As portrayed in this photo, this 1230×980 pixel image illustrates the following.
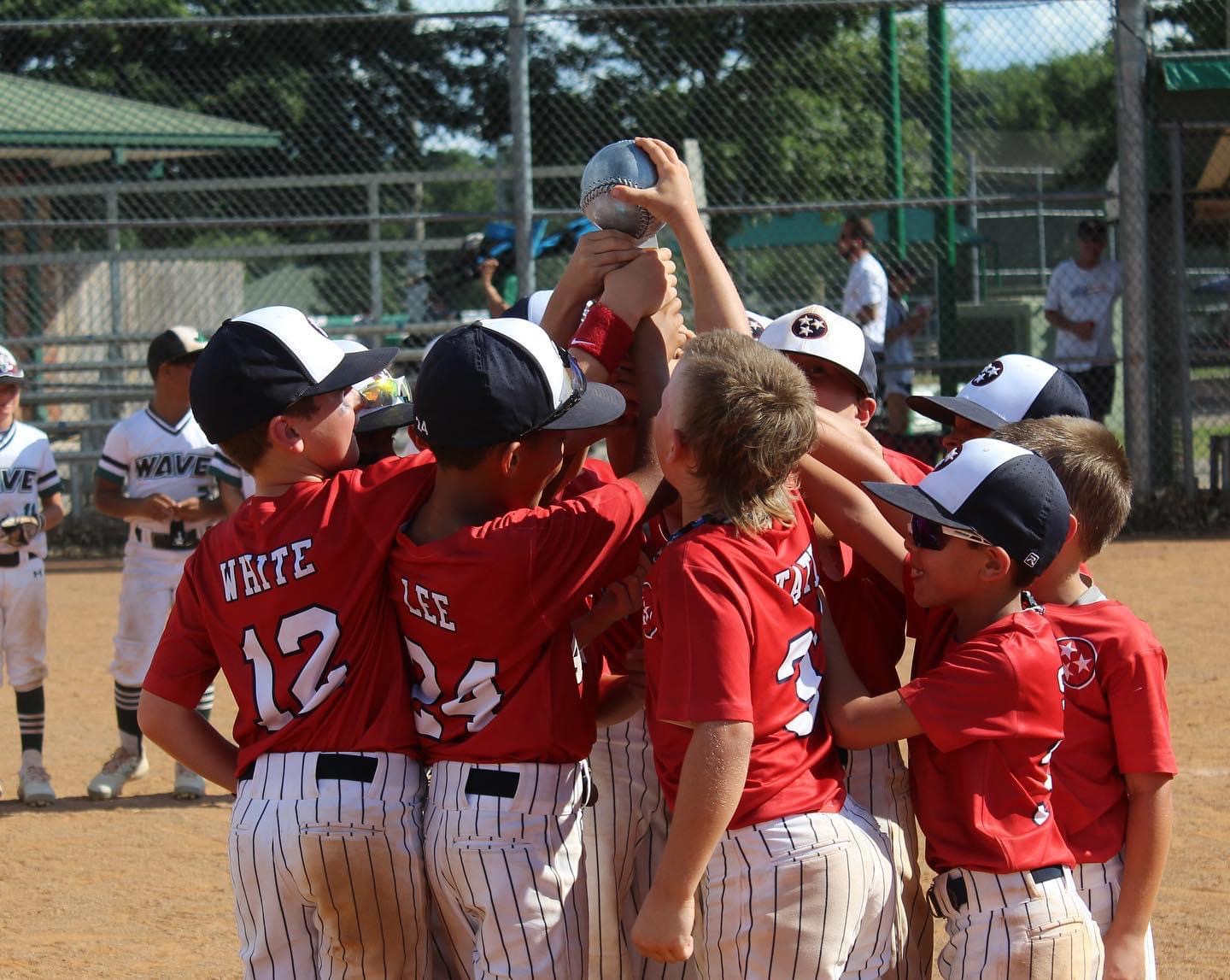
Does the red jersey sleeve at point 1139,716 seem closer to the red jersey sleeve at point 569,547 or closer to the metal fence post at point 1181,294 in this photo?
the red jersey sleeve at point 569,547

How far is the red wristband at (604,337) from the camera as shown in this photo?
2762 mm

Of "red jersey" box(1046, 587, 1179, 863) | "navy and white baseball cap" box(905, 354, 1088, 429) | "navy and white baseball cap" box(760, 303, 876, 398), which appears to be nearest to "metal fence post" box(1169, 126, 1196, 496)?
"navy and white baseball cap" box(905, 354, 1088, 429)

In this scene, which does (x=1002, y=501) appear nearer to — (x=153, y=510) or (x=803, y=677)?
(x=803, y=677)

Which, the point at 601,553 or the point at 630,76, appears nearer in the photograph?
the point at 601,553

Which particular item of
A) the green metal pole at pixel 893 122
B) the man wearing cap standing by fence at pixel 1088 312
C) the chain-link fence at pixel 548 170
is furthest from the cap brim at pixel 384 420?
the green metal pole at pixel 893 122

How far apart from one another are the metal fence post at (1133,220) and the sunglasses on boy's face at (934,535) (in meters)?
8.78

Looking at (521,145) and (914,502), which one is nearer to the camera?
(914,502)

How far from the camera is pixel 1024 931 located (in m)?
2.39

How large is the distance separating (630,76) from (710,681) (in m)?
15.0

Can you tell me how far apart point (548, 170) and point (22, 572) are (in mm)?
7404

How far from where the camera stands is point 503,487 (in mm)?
2574

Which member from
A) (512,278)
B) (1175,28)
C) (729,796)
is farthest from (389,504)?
(1175,28)

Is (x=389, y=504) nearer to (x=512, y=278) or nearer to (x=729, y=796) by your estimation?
(x=729, y=796)

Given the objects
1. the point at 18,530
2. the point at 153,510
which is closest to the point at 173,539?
Answer: the point at 153,510
